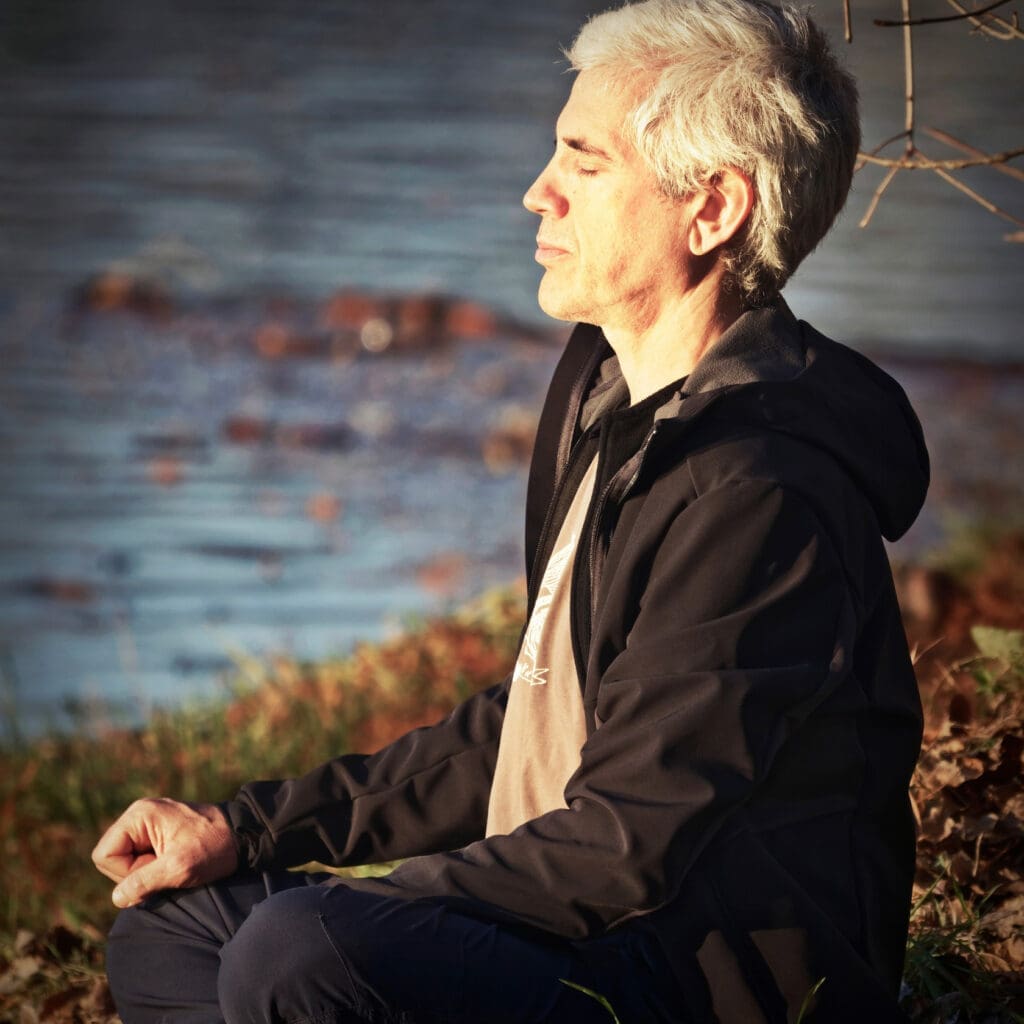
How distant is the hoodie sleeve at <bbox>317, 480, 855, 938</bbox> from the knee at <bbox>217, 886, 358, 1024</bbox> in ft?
0.35

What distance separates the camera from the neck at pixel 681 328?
2.28m

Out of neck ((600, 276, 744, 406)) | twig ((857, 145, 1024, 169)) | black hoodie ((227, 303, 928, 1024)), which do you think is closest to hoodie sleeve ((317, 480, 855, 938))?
black hoodie ((227, 303, 928, 1024))

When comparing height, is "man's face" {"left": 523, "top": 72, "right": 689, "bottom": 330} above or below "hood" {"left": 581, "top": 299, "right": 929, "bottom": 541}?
above

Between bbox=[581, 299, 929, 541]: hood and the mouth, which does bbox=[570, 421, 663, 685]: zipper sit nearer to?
bbox=[581, 299, 929, 541]: hood

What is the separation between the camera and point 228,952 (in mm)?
1889

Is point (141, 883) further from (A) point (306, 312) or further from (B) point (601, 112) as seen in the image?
(A) point (306, 312)

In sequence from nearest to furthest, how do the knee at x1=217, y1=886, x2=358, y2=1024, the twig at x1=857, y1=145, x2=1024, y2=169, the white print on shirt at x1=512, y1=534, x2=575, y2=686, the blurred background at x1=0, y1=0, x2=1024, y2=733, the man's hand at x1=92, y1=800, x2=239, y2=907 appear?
the knee at x1=217, y1=886, x2=358, y2=1024, the white print on shirt at x1=512, y1=534, x2=575, y2=686, the man's hand at x1=92, y1=800, x2=239, y2=907, the twig at x1=857, y1=145, x2=1024, y2=169, the blurred background at x1=0, y1=0, x2=1024, y2=733

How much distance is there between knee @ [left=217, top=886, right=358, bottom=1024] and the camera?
180 centimetres

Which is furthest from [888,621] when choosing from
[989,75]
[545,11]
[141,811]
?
[545,11]

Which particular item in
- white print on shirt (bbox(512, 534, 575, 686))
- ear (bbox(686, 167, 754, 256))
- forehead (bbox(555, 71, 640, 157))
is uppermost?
forehead (bbox(555, 71, 640, 157))

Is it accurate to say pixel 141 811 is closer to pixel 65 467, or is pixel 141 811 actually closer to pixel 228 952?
pixel 228 952

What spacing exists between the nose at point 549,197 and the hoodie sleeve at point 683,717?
620mm

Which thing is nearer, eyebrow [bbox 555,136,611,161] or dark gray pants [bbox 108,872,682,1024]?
dark gray pants [bbox 108,872,682,1024]

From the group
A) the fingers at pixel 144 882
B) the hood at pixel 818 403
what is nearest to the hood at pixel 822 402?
the hood at pixel 818 403
